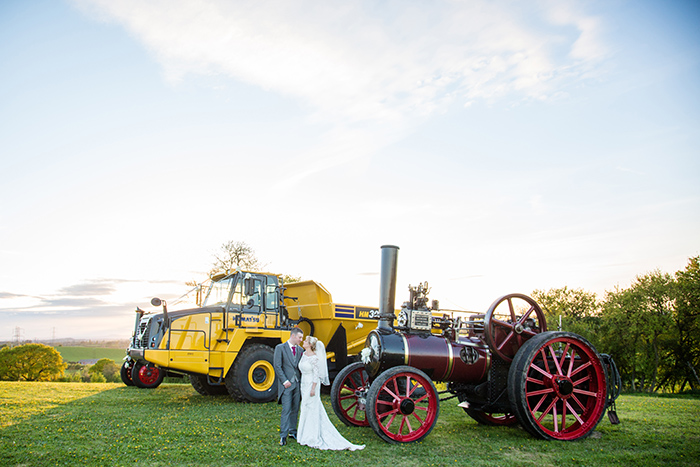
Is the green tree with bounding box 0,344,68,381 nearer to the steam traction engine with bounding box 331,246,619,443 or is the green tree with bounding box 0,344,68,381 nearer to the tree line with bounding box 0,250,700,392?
the tree line with bounding box 0,250,700,392

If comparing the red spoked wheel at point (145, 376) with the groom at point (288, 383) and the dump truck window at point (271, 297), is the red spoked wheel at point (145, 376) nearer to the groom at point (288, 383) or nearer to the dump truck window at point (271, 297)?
the dump truck window at point (271, 297)

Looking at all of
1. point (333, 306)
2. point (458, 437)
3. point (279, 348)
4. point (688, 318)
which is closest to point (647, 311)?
point (688, 318)

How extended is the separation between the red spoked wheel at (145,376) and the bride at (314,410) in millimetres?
8932

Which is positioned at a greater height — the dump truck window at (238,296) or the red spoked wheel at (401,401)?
the dump truck window at (238,296)

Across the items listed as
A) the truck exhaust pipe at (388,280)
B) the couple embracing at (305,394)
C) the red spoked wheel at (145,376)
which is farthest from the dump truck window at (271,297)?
the couple embracing at (305,394)

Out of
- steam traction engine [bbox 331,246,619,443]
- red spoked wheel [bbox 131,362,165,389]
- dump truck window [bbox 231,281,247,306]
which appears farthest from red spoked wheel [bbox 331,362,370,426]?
red spoked wheel [bbox 131,362,165,389]

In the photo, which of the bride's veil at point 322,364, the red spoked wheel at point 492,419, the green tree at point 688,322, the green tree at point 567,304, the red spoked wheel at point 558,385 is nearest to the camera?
the bride's veil at point 322,364

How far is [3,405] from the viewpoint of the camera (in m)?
9.79

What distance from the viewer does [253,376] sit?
36.2 ft

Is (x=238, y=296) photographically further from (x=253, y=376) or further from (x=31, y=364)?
(x=31, y=364)

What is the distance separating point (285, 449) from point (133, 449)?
1.98 meters

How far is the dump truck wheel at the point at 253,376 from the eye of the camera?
10750mm

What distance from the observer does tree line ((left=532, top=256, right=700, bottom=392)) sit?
2700 centimetres

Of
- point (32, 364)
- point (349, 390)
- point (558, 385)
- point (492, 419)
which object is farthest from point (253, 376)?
point (32, 364)
